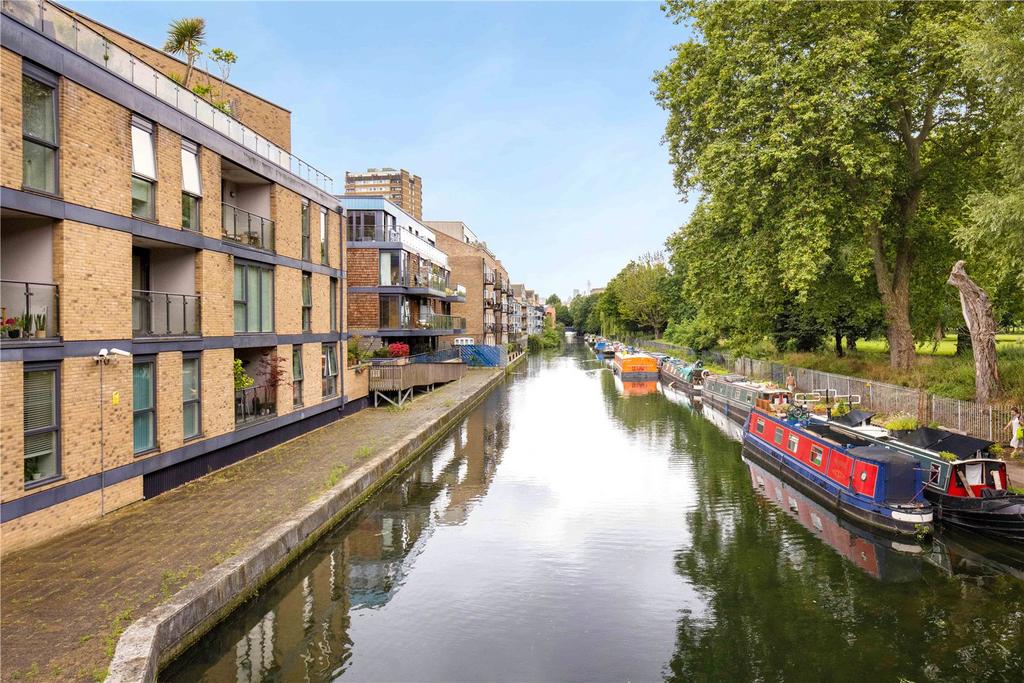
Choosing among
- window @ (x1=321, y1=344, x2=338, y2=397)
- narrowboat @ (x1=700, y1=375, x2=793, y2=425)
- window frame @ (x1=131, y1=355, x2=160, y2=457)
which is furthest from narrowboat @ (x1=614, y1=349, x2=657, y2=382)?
window frame @ (x1=131, y1=355, x2=160, y2=457)

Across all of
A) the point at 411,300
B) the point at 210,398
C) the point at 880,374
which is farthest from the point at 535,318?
the point at 210,398

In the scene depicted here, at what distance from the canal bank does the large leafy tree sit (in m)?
13.9

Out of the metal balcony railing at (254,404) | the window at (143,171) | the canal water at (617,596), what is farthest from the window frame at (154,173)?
the canal water at (617,596)

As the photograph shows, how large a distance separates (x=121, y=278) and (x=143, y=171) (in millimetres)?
2079

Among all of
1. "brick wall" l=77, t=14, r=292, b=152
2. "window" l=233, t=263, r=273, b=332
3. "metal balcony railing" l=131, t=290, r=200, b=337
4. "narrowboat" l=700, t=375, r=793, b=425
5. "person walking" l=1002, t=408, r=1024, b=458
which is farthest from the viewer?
"narrowboat" l=700, t=375, r=793, b=425

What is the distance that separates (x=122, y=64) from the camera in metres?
10.3

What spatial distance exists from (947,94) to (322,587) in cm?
2216

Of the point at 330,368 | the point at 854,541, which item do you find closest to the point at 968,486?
the point at 854,541

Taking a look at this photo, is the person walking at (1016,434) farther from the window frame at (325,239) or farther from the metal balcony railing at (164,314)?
the window frame at (325,239)

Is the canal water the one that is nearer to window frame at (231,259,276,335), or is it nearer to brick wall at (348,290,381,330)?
window frame at (231,259,276,335)

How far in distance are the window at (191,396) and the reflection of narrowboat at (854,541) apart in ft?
41.1

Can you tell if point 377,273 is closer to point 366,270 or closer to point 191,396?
point 366,270

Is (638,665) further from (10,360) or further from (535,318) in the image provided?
(535,318)

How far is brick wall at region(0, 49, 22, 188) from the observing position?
7.88 meters
